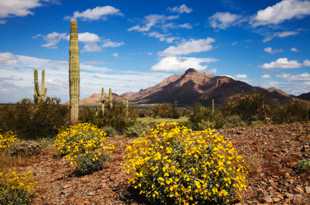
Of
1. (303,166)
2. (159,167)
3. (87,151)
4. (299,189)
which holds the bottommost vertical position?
(299,189)

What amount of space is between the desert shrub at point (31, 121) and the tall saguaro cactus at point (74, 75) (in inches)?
50.0

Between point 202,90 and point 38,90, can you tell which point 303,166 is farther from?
point 202,90

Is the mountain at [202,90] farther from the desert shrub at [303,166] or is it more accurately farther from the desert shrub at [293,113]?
the desert shrub at [303,166]

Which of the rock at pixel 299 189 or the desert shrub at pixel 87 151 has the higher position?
the desert shrub at pixel 87 151

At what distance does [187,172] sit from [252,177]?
215cm

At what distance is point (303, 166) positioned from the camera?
247 inches

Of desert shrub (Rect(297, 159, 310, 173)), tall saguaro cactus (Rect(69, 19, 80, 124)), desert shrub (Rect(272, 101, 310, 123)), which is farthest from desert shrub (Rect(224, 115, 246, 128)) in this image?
desert shrub (Rect(297, 159, 310, 173))

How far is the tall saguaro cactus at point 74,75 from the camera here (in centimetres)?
1355

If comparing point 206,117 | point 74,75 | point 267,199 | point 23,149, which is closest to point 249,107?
point 206,117

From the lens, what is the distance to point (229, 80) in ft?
493

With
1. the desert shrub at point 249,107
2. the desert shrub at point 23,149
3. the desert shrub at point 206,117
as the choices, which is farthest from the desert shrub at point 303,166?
the desert shrub at point 249,107

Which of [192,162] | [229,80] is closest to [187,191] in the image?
[192,162]

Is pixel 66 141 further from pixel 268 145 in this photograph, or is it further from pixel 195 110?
pixel 195 110

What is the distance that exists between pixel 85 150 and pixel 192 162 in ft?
11.3
